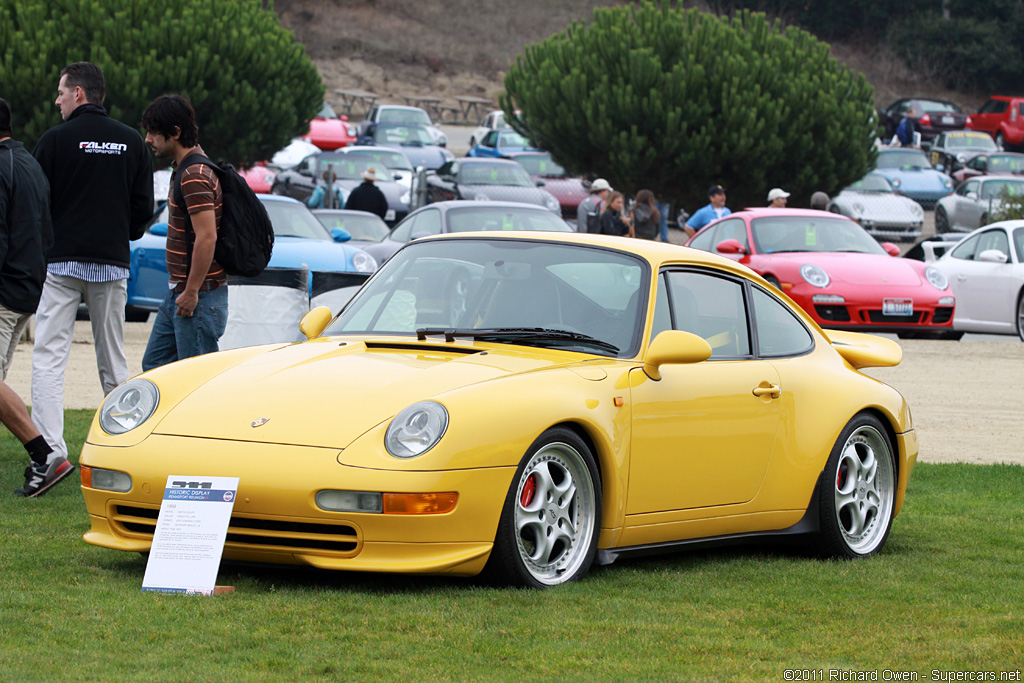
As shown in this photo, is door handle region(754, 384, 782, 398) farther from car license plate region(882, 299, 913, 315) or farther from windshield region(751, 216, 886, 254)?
windshield region(751, 216, 886, 254)

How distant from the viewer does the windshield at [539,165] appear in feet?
108

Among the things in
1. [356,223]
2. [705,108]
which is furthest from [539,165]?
[356,223]

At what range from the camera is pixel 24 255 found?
24.1 feet

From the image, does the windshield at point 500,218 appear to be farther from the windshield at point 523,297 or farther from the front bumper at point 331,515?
the front bumper at point 331,515

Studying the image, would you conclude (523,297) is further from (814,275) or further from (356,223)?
(356,223)

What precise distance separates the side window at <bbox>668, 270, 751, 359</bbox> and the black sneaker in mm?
3081

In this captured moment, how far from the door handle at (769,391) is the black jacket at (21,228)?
11.2 feet

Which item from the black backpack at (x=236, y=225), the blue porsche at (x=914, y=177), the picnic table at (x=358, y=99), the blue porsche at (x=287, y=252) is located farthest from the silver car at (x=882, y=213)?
the picnic table at (x=358, y=99)

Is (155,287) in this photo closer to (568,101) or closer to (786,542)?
(786,542)

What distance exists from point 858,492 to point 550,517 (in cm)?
198

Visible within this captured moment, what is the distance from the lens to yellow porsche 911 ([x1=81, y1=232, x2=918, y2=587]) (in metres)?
5.41

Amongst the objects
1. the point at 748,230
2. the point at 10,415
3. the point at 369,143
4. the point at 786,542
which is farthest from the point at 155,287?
the point at 369,143

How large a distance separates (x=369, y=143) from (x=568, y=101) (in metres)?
10.2

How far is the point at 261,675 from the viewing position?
436cm
